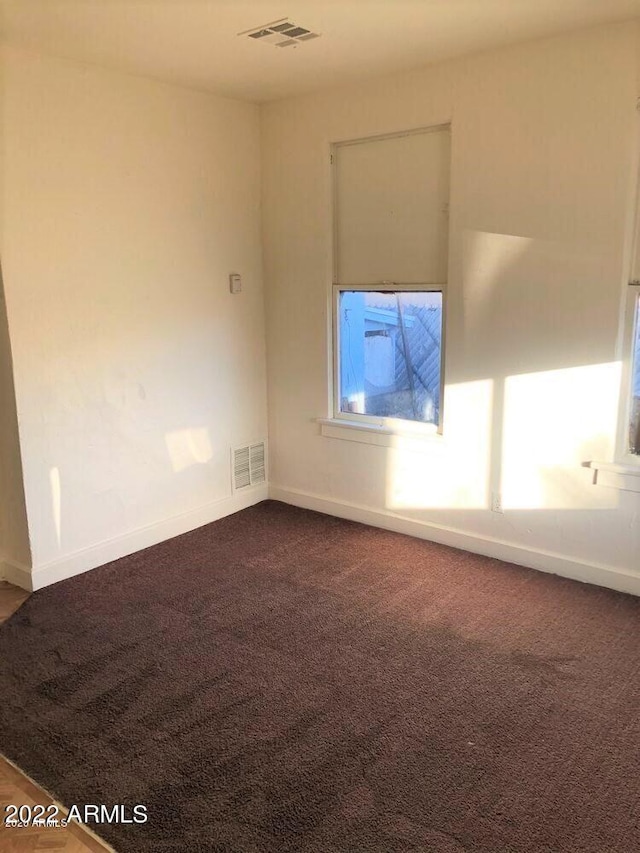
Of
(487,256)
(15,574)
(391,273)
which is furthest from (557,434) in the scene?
(15,574)

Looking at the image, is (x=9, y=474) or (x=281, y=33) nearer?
(x=281, y=33)

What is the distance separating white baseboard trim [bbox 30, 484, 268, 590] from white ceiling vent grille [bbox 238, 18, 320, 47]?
2749 mm

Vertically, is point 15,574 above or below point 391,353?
below

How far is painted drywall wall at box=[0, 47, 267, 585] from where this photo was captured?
11.6 ft

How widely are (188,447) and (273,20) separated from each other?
8.08 ft

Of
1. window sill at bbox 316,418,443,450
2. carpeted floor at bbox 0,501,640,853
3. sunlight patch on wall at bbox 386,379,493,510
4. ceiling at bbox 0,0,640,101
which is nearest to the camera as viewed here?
carpeted floor at bbox 0,501,640,853

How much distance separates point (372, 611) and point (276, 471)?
5.96 feet

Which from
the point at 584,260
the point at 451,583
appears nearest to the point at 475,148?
the point at 584,260

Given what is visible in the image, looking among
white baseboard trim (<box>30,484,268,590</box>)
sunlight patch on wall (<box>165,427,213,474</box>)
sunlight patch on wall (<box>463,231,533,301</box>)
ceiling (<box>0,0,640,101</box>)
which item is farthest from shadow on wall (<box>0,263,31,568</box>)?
sunlight patch on wall (<box>463,231,533,301</box>)

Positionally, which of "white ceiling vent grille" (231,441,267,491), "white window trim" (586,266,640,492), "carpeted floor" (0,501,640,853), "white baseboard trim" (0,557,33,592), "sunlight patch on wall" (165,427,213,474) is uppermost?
"white window trim" (586,266,640,492)

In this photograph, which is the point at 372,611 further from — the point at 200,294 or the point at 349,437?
the point at 200,294

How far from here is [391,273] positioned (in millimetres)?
4262

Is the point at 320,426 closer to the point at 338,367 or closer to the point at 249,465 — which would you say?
the point at 338,367

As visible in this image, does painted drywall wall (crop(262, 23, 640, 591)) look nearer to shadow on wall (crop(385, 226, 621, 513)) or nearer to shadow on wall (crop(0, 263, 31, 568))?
shadow on wall (crop(385, 226, 621, 513))
